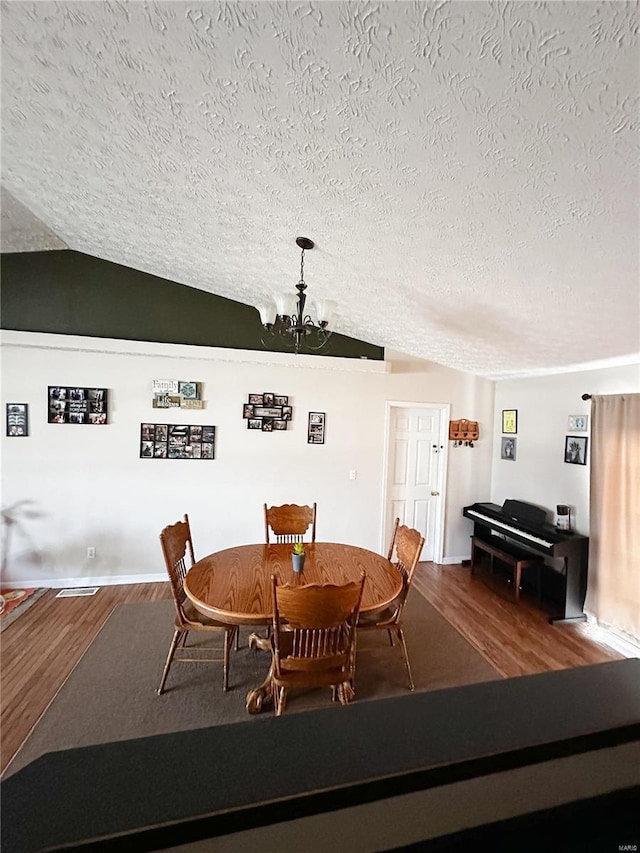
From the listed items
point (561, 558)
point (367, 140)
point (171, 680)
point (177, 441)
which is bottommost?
point (171, 680)

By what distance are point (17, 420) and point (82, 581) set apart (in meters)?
1.68

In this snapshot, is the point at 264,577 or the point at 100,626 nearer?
the point at 264,577

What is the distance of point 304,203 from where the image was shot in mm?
2094

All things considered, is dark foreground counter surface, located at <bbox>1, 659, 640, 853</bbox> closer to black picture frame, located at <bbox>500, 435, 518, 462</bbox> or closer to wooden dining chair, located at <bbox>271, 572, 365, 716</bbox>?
wooden dining chair, located at <bbox>271, 572, 365, 716</bbox>

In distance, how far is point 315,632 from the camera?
79.3 inches

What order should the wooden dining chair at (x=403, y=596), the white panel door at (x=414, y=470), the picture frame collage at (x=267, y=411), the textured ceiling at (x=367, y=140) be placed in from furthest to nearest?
the white panel door at (x=414, y=470), the picture frame collage at (x=267, y=411), the wooden dining chair at (x=403, y=596), the textured ceiling at (x=367, y=140)

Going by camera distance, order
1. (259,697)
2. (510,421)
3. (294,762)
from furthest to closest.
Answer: (510,421)
(259,697)
(294,762)

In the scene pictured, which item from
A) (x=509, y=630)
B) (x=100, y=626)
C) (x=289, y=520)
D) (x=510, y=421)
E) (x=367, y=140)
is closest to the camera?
(x=367, y=140)

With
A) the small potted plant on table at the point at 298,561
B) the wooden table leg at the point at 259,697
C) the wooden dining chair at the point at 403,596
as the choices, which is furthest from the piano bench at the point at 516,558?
the wooden table leg at the point at 259,697

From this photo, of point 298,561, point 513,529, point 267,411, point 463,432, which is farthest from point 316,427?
point 513,529

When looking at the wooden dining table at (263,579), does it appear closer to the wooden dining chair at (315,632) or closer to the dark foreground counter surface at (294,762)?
the wooden dining chair at (315,632)

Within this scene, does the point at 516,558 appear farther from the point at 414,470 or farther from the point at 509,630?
the point at 414,470

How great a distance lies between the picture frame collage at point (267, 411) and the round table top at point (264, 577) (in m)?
1.49

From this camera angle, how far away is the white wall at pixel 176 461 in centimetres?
368
